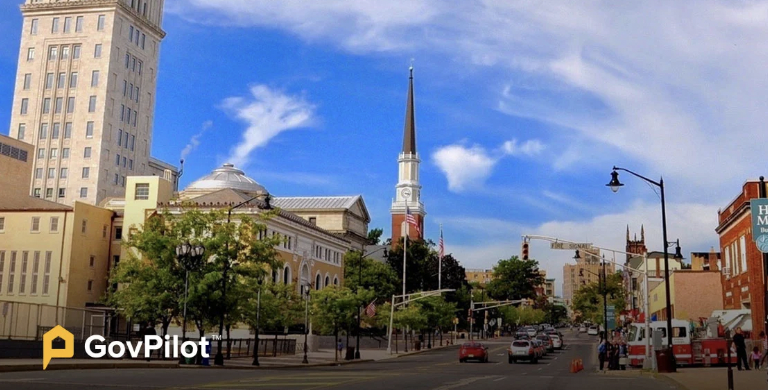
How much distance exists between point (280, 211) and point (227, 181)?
3184 cm

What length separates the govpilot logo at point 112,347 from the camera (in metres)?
36.6

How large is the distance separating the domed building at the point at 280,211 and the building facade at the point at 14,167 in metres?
9.06

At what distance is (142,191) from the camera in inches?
2872

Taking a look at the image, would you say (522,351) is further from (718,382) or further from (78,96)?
(78,96)

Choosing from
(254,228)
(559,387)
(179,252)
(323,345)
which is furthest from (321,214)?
(559,387)

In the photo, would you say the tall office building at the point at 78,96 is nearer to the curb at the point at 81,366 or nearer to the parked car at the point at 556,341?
the parked car at the point at 556,341

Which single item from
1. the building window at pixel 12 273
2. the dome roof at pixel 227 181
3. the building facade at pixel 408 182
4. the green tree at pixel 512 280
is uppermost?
the building facade at pixel 408 182

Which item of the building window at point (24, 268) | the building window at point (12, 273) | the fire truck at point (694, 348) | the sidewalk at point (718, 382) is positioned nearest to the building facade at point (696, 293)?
the fire truck at point (694, 348)

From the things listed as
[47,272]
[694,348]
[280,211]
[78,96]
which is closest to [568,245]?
[694,348]

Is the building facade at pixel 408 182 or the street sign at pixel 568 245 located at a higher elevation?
the building facade at pixel 408 182

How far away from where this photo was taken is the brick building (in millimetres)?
45250

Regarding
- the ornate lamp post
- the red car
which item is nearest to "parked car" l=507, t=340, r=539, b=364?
the red car

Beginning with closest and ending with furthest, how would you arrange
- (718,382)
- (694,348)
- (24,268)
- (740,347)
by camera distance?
(718,382)
(740,347)
(694,348)
(24,268)

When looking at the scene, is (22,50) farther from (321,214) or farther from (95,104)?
(321,214)
